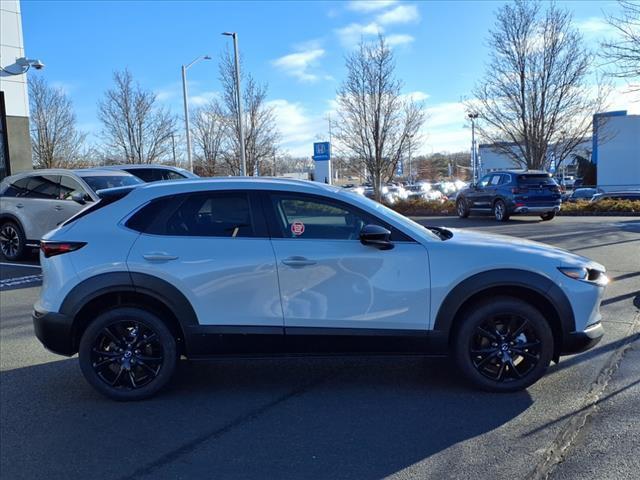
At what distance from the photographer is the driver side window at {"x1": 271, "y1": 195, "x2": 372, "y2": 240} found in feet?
14.4

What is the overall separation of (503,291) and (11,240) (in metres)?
10.6

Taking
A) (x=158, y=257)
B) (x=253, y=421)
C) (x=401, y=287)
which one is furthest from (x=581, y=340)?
(x=158, y=257)

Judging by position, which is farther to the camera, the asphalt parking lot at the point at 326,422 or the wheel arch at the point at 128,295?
the wheel arch at the point at 128,295

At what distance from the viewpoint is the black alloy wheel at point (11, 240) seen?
37.6 ft

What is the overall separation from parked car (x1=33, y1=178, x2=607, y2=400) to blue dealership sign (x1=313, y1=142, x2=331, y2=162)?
1977 cm

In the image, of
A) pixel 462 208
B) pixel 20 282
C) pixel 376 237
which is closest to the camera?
pixel 376 237

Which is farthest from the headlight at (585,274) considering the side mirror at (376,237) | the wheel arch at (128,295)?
the wheel arch at (128,295)

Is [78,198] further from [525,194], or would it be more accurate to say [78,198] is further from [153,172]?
[525,194]

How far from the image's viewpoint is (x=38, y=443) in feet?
12.6

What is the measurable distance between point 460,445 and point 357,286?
1.32 metres

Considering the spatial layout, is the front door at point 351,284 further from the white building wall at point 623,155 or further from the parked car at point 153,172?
the white building wall at point 623,155

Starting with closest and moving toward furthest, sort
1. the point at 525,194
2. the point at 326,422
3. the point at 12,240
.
A: the point at 326,422 < the point at 12,240 < the point at 525,194

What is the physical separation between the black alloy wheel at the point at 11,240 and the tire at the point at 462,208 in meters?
14.4

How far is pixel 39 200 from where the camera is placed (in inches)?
444
